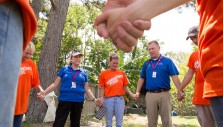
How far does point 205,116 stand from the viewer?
440 centimetres

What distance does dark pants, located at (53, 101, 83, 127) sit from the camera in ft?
19.7

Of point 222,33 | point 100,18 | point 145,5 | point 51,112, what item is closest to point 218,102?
point 222,33

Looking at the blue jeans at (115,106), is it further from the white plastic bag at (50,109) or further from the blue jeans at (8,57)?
the blue jeans at (8,57)

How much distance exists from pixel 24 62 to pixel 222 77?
12.6ft

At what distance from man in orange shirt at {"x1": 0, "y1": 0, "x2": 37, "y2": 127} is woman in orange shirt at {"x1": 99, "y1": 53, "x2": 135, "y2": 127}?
5481mm

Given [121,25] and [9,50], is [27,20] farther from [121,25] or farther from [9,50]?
[121,25]

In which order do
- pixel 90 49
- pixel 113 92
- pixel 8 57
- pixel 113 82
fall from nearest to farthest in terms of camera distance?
pixel 8 57 → pixel 113 92 → pixel 113 82 → pixel 90 49

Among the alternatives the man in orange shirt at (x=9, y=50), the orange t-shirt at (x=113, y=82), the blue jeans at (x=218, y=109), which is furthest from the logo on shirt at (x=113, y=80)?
the man in orange shirt at (x=9, y=50)

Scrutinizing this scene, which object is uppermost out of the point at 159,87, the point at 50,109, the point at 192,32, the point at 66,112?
the point at 192,32

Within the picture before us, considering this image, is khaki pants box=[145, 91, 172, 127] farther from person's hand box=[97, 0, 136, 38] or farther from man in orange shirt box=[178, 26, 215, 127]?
person's hand box=[97, 0, 136, 38]

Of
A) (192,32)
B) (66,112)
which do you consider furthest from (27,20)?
(66,112)

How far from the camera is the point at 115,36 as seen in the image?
1379mm

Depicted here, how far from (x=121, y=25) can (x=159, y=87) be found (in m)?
4.77

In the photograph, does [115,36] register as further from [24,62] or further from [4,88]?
[24,62]
